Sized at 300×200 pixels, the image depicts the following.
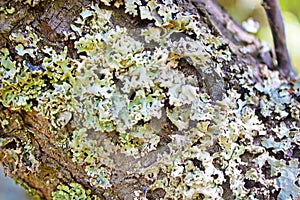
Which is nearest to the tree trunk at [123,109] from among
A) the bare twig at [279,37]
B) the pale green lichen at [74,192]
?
the pale green lichen at [74,192]

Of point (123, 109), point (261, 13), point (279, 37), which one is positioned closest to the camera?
point (123, 109)

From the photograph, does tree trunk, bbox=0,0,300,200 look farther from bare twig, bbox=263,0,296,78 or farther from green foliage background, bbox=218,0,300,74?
green foliage background, bbox=218,0,300,74

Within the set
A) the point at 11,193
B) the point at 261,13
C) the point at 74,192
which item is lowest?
the point at 74,192

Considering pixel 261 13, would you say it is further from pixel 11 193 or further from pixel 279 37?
pixel 11 193

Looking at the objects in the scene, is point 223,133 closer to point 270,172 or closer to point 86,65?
point 270,172

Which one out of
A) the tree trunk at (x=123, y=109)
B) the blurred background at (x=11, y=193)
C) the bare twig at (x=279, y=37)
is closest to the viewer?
the tree trunk at (x=123, y=109)

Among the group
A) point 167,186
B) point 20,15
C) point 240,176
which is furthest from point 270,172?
point 20,15

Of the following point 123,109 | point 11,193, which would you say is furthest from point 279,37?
point 11,193

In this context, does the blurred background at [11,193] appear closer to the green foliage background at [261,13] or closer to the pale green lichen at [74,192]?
the pale green lichen at [74,192]
